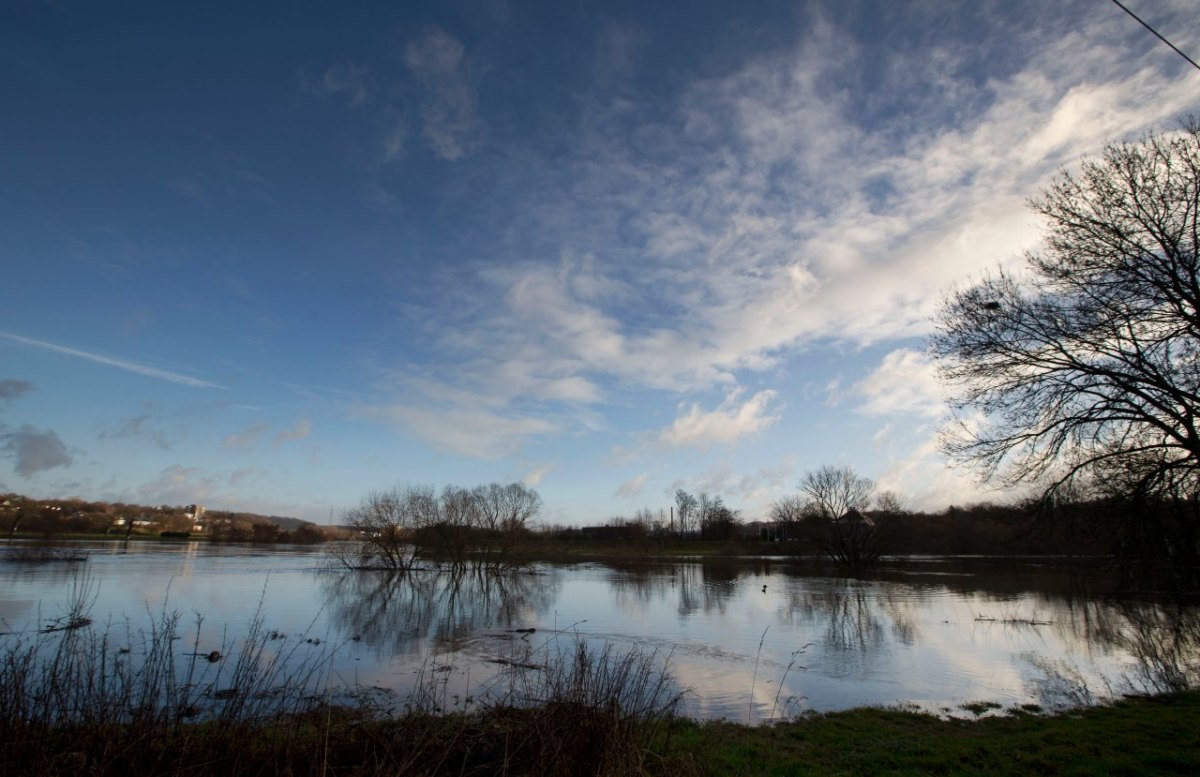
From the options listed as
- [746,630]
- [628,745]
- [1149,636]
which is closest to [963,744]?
[628,745]

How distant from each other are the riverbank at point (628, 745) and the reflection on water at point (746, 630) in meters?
1.90

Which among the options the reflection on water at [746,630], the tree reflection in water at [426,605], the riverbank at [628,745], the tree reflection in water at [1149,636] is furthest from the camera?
the tree reflection in water at [426,605]

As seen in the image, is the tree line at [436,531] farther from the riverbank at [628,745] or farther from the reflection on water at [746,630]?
the riverbank at [628,745]

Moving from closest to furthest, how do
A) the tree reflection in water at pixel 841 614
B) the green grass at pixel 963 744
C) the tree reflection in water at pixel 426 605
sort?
the green grass at pixel 963 744
the tree reflection in water at pixel 426 605
the tree reflection in water at pixel 841 614

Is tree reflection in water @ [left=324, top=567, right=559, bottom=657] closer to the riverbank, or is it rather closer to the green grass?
the green grass

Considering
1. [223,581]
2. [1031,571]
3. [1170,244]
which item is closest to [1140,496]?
[1170,244]

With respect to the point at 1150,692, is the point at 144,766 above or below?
above

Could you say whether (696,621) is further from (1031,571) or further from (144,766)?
(1031,571)

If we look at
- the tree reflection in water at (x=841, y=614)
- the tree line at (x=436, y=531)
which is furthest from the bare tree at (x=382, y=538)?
the tree reflection in water at (x=841, y=614)

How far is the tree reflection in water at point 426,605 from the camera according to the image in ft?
66.5

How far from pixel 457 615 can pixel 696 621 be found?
10202 millimetres

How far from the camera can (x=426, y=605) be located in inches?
1187

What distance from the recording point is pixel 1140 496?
12641 mm

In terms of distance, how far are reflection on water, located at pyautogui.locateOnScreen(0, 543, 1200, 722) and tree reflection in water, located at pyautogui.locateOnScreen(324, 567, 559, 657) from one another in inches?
5.9
